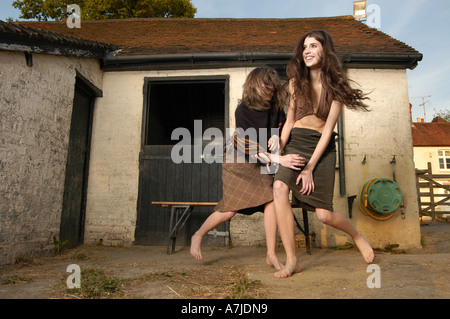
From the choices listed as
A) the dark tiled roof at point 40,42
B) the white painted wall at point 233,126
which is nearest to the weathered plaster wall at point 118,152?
the white painted wall at point 233,126

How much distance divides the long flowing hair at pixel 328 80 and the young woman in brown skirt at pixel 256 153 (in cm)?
20

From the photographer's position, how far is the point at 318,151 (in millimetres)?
2408

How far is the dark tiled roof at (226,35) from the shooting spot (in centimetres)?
554

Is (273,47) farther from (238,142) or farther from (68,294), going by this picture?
(68,294)

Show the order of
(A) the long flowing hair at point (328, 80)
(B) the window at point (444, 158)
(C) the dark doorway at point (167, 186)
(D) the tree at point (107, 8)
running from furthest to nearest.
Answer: (B) the window at point (444, 158) < (D) the tree at point (107, 8) < (C) the dark doorway at point (167, 186) < (A) the long flowing hair at point (328, 80)

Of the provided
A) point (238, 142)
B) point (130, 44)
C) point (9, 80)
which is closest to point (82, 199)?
point (9, 80)

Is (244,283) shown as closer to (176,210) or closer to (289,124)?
(289,124)

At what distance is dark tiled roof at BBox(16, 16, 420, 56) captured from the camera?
5539mm

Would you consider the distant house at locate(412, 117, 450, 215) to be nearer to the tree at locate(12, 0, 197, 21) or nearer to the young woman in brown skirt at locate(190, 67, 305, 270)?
the tree at locate(12, 0, 197, 21)

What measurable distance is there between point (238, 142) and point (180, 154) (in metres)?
2.88

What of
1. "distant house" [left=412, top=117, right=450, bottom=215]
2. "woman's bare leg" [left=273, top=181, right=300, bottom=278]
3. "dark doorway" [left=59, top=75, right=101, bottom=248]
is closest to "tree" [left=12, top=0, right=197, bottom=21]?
"dark doorway" [left=59, top=75, right=101, bottom=248]

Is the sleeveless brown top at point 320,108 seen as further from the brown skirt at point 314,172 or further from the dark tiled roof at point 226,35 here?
the dark tiled roof at point 226,35

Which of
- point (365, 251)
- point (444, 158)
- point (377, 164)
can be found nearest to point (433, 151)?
point (444, 158)

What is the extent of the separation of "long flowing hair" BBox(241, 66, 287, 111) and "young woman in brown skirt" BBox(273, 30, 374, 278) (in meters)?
0.13
